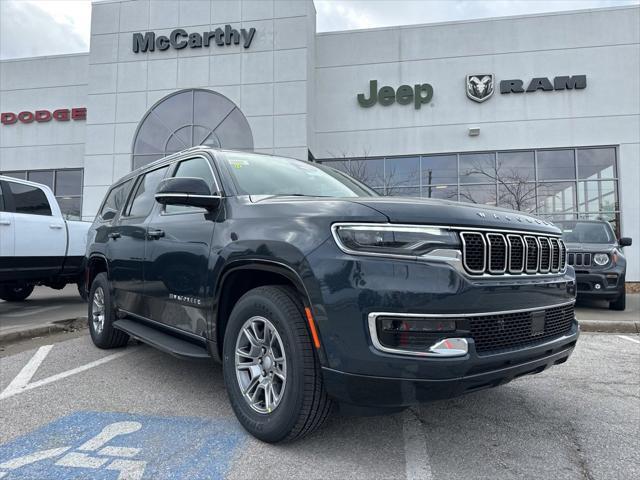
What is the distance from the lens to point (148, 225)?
12.5ft

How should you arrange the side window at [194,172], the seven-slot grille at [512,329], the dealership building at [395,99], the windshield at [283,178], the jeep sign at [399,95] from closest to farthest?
the seven-slot grille at [512,329] → the windshield at [283,178] → the side window at [194,172] → the dealership building at [395,99] → the jeep sign at [399,95]

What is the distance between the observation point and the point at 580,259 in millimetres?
7707

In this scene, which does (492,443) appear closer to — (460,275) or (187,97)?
(460,275)

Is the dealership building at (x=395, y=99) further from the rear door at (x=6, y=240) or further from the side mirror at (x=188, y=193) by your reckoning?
the side mirror at (x=188, y=193)

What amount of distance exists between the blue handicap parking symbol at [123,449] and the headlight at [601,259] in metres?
7.11

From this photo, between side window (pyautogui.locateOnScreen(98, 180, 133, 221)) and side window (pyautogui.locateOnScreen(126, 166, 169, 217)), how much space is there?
296mm

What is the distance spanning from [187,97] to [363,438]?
1489 centimetres

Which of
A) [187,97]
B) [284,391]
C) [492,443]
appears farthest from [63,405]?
[187,97]

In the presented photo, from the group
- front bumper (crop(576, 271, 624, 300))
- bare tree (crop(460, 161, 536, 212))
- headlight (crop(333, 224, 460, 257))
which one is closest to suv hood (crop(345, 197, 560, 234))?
headlight (crop(333, 224, 460, 257))

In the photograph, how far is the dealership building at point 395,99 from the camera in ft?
47.1

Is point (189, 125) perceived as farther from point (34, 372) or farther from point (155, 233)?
point (155, 233)

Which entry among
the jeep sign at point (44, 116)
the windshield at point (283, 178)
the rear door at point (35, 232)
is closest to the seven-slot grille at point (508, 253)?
the windshield at point (283, 178)

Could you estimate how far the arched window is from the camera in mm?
15047

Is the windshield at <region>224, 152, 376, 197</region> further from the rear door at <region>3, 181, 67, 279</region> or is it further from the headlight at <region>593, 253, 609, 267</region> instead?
the headlight at <region>593, 253, 609, 267</region>
